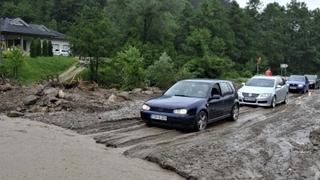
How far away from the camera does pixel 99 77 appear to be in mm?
47719

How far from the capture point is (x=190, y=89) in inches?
599

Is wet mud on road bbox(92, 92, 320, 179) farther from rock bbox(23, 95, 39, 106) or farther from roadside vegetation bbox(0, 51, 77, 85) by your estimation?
roadside vegetation bbox(0, 51, 77, 85)

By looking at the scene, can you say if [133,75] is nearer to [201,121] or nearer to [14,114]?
[14,114]

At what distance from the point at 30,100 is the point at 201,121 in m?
6.58

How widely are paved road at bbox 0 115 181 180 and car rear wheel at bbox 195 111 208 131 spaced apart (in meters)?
3.41

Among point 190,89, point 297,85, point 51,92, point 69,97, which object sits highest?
point 190,89

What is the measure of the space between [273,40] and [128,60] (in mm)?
73103

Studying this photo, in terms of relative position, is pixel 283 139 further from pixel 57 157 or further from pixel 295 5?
pixel 295 5

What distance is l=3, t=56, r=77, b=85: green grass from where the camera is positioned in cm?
4553

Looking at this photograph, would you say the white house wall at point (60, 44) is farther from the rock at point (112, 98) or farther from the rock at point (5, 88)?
the rock at point (112, 98)

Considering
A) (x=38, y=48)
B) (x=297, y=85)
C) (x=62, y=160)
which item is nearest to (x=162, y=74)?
(x=297, y=85)

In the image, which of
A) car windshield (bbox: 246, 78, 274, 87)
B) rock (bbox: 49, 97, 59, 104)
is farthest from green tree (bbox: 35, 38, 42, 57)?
rock (bbox: 49, 97, 59, 104)

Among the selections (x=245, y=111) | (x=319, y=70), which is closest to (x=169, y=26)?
(x=245, y=111)

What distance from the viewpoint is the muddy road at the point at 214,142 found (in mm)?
9602
